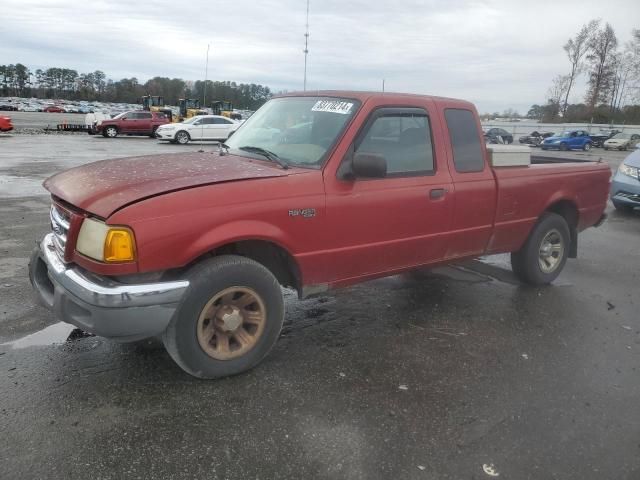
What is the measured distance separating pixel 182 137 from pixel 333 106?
2463 centimetres

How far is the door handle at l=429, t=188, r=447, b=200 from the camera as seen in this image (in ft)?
13.8

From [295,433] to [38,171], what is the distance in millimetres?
12875

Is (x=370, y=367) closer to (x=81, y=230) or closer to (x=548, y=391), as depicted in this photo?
(x=548, y=391)

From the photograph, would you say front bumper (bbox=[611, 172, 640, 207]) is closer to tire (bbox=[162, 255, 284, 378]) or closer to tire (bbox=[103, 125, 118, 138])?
tire (bbox=[162, 255, 284, 378])

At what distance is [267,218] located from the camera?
3.34 metres

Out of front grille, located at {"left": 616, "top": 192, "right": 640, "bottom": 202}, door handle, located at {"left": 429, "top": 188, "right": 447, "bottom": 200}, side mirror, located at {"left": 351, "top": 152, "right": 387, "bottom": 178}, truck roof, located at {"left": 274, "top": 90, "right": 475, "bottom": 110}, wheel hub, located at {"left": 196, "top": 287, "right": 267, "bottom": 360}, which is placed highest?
truck roof, located at {"left": 274, "top": 90, "right": 475, "bottom": 110}

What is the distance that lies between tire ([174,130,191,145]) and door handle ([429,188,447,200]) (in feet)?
81.3

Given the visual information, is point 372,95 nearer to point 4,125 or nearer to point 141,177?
point 141,177

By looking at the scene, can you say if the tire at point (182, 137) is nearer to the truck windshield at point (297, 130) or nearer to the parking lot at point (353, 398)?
the parking lot at point (353, 398)

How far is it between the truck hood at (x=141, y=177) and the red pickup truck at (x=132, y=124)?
2821cm

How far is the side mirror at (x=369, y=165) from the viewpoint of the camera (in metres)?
3.53

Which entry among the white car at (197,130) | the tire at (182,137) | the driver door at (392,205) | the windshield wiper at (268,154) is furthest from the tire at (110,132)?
the driver door at (392,205)

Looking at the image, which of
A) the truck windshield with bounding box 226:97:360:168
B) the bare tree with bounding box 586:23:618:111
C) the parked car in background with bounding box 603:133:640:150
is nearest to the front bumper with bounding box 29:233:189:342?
the truck windshield with bounding box 226:97:360:168

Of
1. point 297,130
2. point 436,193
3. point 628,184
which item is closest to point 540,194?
point 436,193
